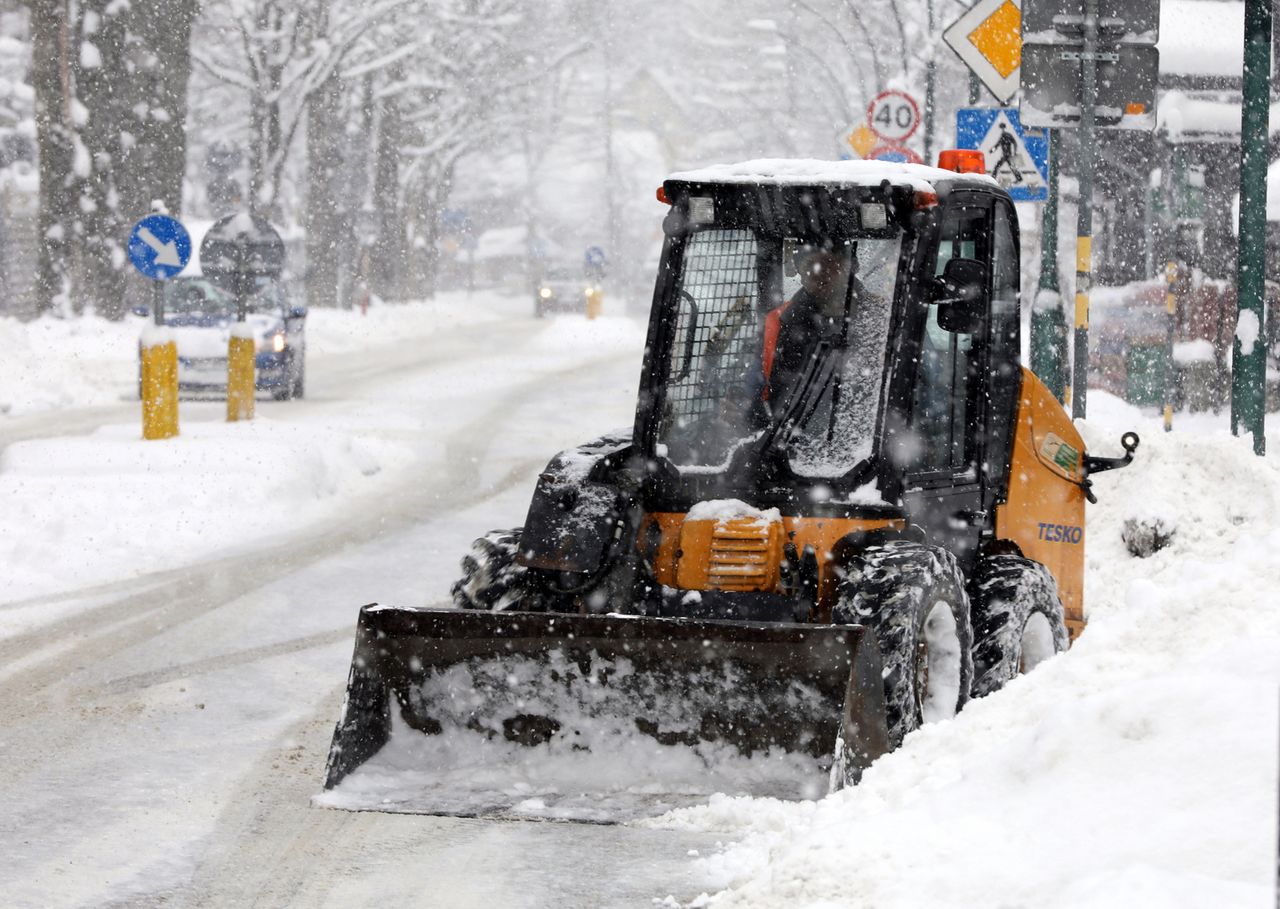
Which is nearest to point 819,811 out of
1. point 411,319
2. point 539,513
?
point 539,513

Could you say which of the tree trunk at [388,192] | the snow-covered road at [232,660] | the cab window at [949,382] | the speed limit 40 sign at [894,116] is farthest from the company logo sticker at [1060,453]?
the tree trunk at [388,192]

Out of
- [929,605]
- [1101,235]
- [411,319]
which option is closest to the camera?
[929,605]

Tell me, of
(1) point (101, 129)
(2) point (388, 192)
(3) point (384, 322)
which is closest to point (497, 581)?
(1) point (101, 129)

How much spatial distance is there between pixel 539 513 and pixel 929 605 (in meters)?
1.43

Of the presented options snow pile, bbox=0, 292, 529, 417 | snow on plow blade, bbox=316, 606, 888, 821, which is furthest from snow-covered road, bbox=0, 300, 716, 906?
snow pile, bbox=0, 292, 529, 417

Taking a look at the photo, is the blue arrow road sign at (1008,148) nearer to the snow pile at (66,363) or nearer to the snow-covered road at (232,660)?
the snow-covered road at (232,660)

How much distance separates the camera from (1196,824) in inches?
161

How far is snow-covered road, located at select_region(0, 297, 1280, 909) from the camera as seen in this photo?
429cm

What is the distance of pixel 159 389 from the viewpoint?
51.2 ft

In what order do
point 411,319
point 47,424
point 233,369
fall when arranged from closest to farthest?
point 233,369 → point 47,424 → point 411,319

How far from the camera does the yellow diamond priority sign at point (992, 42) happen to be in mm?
14258

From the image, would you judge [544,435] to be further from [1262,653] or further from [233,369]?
[1262,653]

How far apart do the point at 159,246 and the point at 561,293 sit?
4541cm

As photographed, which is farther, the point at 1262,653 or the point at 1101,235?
the point at 1101,235
